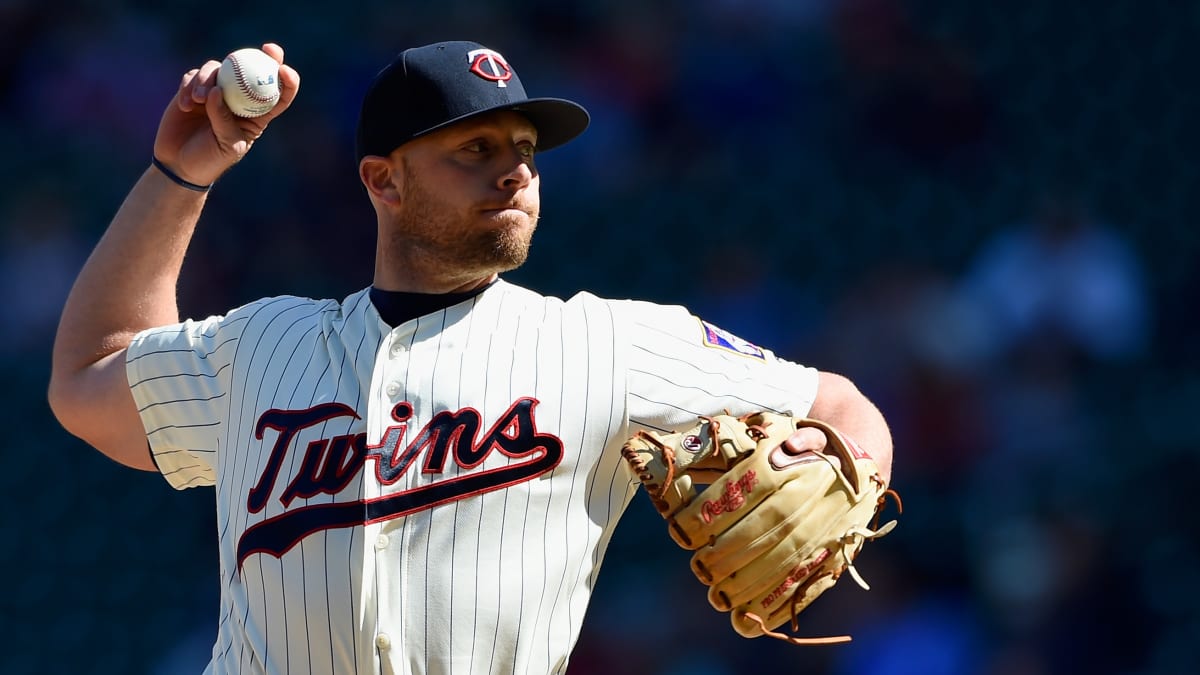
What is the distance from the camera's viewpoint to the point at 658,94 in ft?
14.4

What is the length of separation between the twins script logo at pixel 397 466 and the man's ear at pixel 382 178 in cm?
39

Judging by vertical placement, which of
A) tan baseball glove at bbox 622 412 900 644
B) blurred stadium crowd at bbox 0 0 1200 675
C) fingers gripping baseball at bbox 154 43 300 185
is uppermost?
fingers gripping baseball at bbox 154 43 300 185

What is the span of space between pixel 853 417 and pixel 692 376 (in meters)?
0.24

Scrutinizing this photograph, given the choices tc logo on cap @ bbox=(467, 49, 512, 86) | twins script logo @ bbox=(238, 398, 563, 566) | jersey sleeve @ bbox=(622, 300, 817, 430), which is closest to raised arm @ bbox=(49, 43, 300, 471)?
tc logo on cap @ bbox=(467, 49, 512, 86)

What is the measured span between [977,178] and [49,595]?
2.97 metres

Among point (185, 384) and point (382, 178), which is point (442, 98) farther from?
point (185, 384)

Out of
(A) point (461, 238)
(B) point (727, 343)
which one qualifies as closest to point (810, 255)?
(B) point (727, 343)

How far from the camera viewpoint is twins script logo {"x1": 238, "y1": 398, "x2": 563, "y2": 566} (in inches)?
70.3

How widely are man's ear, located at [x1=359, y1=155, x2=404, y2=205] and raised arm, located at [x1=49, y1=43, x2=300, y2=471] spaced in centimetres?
17

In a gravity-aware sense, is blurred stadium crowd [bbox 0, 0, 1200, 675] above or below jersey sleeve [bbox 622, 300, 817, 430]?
below

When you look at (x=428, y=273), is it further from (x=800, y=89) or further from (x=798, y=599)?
(x=800, y=89)

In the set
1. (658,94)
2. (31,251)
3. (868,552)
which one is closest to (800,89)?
(658,94)

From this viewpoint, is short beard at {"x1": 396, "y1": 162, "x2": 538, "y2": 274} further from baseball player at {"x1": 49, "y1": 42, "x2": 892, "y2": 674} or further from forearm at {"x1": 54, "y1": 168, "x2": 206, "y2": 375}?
forearm at {"x1": 54, "y1": 168, "x2": 206, "y2": 375}

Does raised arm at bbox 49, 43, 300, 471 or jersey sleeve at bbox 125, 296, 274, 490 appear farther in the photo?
raised arm at bbox 49, 43, 300, 471
